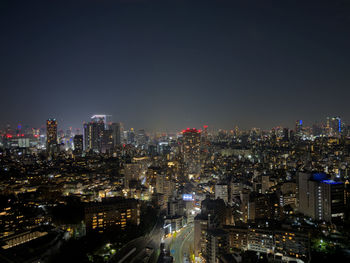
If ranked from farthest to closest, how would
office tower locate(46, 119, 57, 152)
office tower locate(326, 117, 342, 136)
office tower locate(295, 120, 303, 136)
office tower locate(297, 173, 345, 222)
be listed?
office tower locate(295, 120, 303, 136) → office tower locate(326, 117, 342, 136) → office tower locate(46, 119, 57, 152) → office tower locate(297, 173, 345, 222)

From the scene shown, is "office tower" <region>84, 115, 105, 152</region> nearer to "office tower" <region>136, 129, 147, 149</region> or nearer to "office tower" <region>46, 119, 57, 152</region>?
"office tower" <region>46, 119, 57, 152</region>

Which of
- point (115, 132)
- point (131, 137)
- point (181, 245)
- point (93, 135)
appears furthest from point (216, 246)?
point (131, 137)

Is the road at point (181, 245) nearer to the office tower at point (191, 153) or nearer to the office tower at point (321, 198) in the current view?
the office tower at point (321, 198)

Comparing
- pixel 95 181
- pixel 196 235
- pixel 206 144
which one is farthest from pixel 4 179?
pixel 206 144

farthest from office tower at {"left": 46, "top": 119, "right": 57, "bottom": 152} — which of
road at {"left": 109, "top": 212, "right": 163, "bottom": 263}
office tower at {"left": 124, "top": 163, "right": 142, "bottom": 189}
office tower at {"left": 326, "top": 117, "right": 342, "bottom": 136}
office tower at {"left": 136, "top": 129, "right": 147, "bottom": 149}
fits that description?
office tower at {"left": 326, "top": 117, "right": 342, "bottom": 136}

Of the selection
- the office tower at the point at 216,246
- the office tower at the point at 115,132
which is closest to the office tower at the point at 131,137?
the office tower at the point at 115,132

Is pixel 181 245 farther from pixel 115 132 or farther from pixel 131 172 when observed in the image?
pixel 115 132
